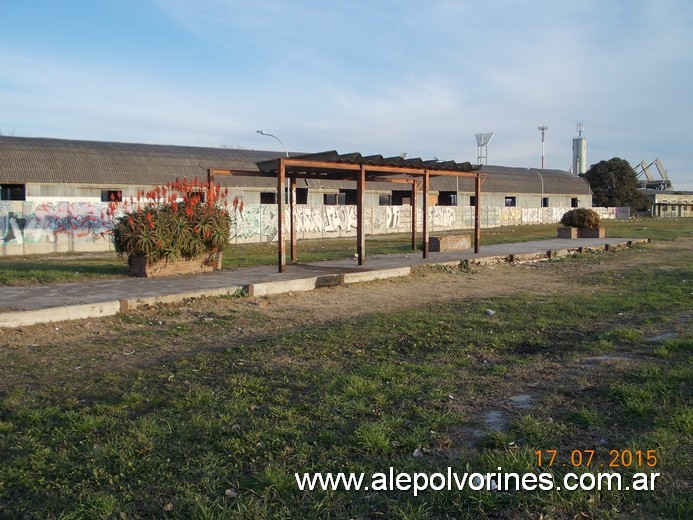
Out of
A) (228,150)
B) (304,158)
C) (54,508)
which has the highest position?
(228,150)

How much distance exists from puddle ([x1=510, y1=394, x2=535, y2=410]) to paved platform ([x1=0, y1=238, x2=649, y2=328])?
22.3 ft

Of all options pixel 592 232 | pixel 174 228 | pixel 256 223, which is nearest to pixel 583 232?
pixel 592 232

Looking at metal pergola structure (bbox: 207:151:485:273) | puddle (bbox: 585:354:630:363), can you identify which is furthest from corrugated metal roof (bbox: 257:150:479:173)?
puddle (bbox: 585:354:630:363)

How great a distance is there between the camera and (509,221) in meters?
50.0

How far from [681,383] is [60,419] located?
5.36 m

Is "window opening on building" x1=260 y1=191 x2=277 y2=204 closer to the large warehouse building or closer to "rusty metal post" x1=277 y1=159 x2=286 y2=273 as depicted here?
the large warehouse building

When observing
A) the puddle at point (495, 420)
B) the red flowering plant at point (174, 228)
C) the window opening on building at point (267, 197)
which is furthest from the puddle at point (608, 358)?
the window opening on building at point (267, 197)

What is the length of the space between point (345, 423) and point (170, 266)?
10.2m

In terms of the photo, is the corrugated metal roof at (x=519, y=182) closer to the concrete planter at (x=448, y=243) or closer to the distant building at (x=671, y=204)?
the distant building at (x=671, y=204)

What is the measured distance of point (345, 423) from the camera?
4.80 metres

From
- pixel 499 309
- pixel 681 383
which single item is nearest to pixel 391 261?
pixel 499 309

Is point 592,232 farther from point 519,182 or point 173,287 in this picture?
point 519,182

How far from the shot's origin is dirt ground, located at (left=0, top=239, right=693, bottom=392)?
7.05 m

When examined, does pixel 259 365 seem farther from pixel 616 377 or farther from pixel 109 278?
pixel 109 278
